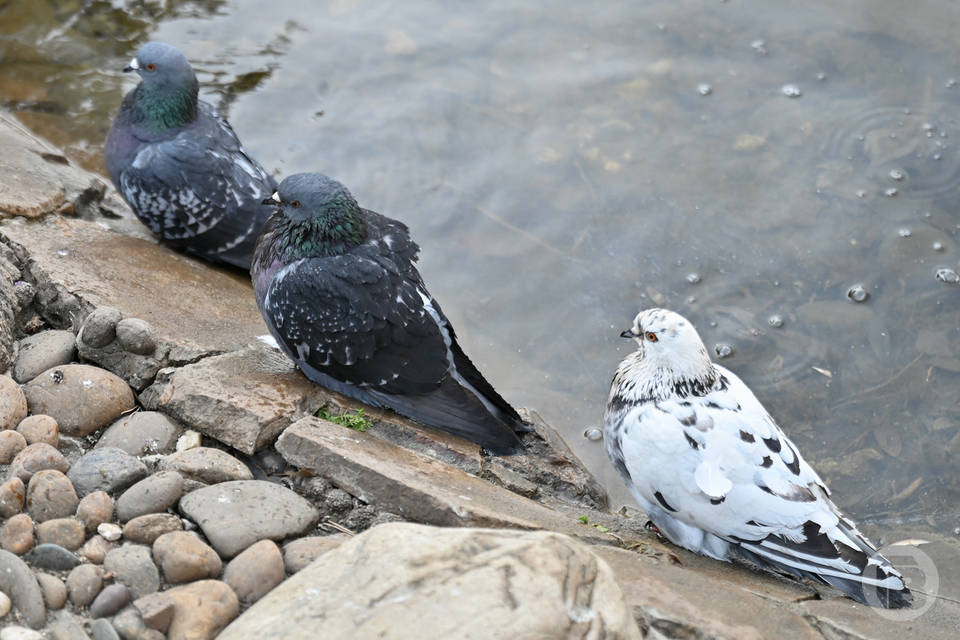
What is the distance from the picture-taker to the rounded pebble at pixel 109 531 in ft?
9.98

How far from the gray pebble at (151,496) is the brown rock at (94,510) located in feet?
0.15

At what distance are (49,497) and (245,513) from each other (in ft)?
1.97

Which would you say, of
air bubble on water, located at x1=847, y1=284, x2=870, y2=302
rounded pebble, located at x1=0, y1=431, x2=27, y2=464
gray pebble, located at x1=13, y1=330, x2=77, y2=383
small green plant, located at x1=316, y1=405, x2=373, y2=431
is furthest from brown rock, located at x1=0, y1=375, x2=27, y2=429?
air bubble on water, located at x1=847, y1=284, x2=870, y2=302

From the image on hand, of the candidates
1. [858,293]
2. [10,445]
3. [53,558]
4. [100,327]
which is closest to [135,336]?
[100,327]

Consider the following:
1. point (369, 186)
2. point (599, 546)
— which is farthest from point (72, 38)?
point (599, 546)

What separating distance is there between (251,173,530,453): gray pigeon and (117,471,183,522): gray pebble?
1078mm

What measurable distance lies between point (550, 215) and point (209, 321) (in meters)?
2.70

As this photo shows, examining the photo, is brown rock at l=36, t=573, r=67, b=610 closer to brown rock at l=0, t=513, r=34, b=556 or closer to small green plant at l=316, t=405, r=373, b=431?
brown rock at l=0, t=513, r=34, b=556

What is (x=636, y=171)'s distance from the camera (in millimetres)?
6840

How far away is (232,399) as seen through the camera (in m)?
3.81

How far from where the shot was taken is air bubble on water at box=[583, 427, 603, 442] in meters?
5.35

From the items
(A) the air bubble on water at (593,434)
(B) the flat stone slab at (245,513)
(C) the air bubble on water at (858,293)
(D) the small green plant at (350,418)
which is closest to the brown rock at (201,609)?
(B) the flat stone slab at (245,513)

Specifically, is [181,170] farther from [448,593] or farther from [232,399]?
[448,593]

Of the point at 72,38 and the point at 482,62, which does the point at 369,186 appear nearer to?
the point at 482,62
